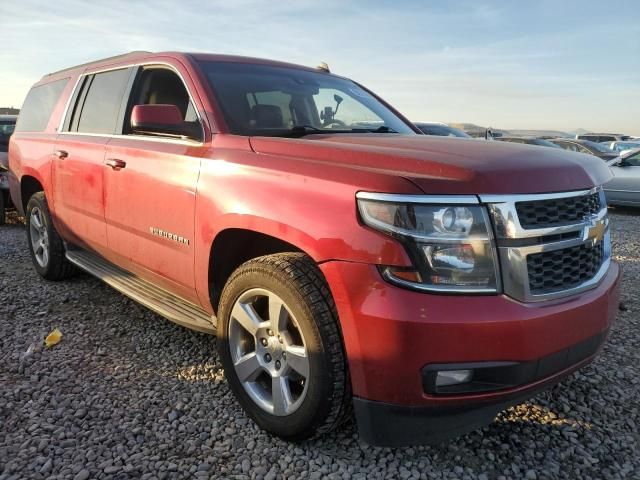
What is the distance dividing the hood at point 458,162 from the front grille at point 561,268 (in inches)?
10.2

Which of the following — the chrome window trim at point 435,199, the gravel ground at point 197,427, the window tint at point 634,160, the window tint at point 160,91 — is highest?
the window tint at point 160,91

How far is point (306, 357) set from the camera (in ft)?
7.25

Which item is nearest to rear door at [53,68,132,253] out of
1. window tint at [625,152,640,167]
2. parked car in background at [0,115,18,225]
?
parked car in background at [0,115,18,225]

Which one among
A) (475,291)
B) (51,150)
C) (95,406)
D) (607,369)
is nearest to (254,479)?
(95,406)

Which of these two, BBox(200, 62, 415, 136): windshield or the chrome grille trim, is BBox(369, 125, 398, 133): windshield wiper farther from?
the chrome grille trim

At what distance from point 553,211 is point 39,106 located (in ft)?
16.1

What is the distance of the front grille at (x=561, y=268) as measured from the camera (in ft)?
6.60

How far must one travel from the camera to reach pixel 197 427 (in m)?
2.58

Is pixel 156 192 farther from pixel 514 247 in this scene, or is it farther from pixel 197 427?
pixel 514 247

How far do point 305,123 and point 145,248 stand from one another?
125cm

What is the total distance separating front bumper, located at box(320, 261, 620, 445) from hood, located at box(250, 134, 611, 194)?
0.41 m

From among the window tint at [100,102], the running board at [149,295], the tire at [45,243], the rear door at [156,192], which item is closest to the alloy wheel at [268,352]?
the running board at [149,295]

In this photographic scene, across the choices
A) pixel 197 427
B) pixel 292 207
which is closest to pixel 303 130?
pixel 292 207

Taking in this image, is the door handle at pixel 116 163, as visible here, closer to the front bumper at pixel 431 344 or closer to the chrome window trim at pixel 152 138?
the chrome window trim at pixel 152 138
